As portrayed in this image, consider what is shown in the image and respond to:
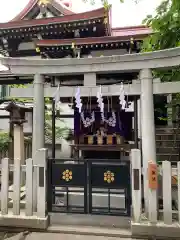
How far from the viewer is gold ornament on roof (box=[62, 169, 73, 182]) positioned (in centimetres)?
461

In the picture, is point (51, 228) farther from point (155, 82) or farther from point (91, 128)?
point (91, 128)

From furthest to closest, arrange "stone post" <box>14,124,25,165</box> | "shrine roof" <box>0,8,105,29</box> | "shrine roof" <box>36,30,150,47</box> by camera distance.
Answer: "shrine roof" <box>0,8,105,29</box>, "shrine roof" <box>36,30,150,47</box>, "stone post" <box>14,124,25,165</box>

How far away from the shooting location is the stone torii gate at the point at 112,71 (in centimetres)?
486

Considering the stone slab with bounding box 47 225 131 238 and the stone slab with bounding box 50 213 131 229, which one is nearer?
the stone slab with bounding box 47 225 131 238

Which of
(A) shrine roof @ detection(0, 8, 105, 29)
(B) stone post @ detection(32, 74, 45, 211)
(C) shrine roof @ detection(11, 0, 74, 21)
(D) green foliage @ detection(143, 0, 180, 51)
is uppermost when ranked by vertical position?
(C) shrine roof @ detection(11, 0, 74, 21)

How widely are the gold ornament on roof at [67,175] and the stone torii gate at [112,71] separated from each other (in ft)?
3.03

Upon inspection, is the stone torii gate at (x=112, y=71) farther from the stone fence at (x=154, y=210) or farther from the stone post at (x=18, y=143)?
the stone post at (x=18, y=143)

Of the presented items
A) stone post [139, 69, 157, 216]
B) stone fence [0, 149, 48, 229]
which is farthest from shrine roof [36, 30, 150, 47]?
stone fence [0, 149, 48, 229]

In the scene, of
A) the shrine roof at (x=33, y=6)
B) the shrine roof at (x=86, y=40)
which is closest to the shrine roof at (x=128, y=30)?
the shrine roof at (x=33, y=6)

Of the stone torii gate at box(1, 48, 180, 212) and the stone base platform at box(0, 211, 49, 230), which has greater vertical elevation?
the stone torii gate at box(1, 48, 180, 212)

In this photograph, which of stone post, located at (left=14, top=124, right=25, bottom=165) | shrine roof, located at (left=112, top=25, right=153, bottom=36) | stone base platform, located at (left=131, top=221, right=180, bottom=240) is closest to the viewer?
stone base platform, located at (left=131, top=221, right=180, bottom=240)

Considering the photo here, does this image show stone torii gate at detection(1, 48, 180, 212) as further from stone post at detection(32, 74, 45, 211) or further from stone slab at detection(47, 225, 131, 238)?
stone slab at detection(47, 225, 131, 238)

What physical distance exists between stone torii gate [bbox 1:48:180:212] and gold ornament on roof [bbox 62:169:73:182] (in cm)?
92

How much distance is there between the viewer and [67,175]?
4.62m
